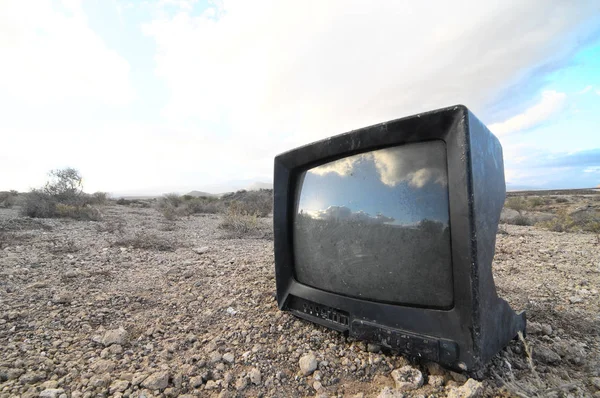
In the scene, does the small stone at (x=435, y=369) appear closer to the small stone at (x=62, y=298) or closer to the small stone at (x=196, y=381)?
the small stone at (x=196, y=381)

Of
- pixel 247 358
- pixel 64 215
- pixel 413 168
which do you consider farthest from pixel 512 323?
pixel 64 215

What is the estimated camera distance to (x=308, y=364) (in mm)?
1244

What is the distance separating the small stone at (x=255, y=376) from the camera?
118 cm

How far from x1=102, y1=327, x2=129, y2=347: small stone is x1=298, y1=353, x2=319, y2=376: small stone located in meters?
0.94

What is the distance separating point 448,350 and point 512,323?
41 cm

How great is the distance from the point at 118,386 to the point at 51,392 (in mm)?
228

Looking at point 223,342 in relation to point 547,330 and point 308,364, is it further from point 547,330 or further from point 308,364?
point 547,330

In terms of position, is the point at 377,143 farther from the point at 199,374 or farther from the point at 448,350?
the point at 199,374

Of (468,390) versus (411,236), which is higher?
(411,236)

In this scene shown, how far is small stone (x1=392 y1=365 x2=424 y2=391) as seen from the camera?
1072 millimetres

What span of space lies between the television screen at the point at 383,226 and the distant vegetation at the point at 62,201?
7.09m

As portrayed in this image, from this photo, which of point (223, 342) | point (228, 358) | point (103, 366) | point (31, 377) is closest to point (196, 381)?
point (228, 358)

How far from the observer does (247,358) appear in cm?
132

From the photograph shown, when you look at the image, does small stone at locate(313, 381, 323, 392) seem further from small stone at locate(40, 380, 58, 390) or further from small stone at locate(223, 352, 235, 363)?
small stone at locate(40, 380, 58, 390)
